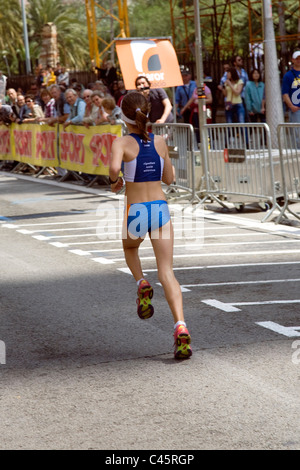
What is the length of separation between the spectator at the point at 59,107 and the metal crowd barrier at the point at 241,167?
246 inches

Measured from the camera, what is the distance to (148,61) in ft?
56.7

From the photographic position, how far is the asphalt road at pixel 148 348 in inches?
199

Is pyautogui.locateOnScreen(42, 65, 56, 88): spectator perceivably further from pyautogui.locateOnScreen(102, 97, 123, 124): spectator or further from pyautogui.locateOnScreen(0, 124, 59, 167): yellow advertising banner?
pyautogui.locateOnScreen(102, 97, 123, 124): spectator

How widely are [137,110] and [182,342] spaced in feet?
5.40

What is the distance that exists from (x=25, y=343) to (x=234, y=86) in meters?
16.2

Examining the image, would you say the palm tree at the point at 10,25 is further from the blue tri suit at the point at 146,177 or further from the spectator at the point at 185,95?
the blue tri suit at the point at 146,177

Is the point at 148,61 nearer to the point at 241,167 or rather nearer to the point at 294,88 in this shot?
the point at 294,88

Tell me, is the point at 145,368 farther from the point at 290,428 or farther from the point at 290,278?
the point at 290,278

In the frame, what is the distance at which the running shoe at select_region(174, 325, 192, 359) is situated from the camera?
6348 mm

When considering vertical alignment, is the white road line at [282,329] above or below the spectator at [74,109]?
below

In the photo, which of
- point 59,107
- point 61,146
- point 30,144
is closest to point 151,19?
point 30,144

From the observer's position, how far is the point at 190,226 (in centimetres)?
1292

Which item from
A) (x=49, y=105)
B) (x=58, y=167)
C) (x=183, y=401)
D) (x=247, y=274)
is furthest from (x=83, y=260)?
(x=49, y=105)

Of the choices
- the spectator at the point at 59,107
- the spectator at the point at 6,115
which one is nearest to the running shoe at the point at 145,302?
the spectator at the point at 59,107
